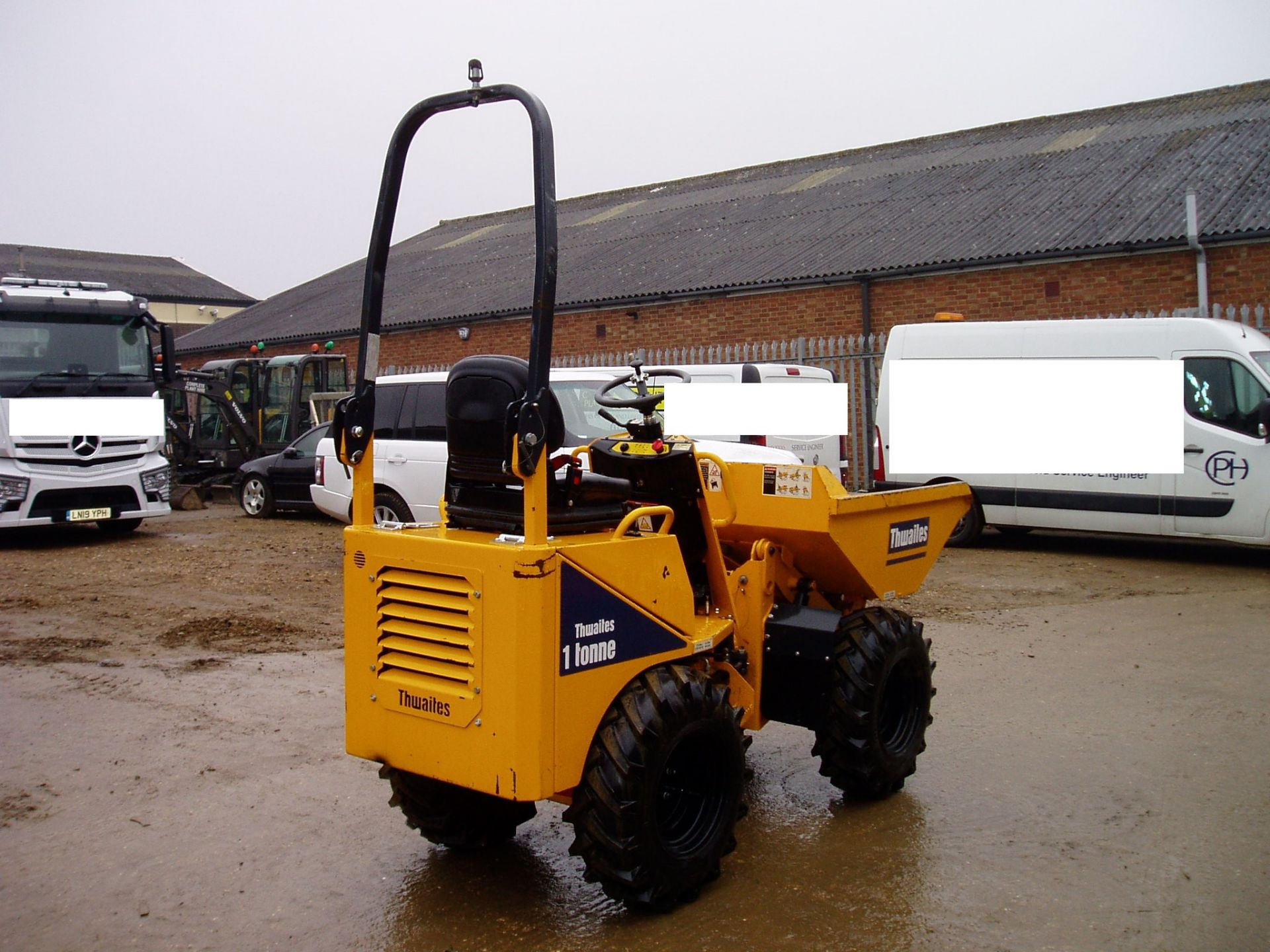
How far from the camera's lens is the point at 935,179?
22906 millimetres

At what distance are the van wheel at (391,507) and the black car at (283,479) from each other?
14.8 feet

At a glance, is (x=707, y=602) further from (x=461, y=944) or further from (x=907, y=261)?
(x=907, y=261)

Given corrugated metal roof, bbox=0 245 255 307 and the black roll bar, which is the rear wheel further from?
corrugated metal roof, bbox=0 245 255 307

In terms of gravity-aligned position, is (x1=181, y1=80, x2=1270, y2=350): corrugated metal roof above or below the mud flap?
above

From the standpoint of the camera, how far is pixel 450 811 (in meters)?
4.46

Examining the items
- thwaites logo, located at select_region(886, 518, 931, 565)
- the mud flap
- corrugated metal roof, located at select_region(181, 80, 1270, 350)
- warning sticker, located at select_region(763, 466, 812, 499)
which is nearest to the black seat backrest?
warning sticker, located at select_region(763, 466, 812, 499)

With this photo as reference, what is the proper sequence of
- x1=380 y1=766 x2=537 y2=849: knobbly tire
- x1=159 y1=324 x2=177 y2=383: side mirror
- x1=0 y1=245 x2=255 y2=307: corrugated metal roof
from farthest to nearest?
x1=0 y1=245 x2=255 y2=307: corrugated metal roof, x1=159 y1=324 x2=177 y2=383: side mirror, x1=380 y1=766 x2=537 y2=849: knobbly tire

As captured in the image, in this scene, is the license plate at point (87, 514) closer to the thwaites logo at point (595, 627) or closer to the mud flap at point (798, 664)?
the mud flap at point (798, 664)

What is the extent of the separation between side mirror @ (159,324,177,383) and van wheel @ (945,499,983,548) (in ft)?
32.4

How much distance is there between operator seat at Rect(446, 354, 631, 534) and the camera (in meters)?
3.90

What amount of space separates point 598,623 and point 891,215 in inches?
753

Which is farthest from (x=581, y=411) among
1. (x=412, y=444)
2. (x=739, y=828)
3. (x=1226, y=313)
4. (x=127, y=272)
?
(x=127, y=272)

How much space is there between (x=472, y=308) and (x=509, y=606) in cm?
2283

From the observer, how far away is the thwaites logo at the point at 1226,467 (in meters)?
11.0
